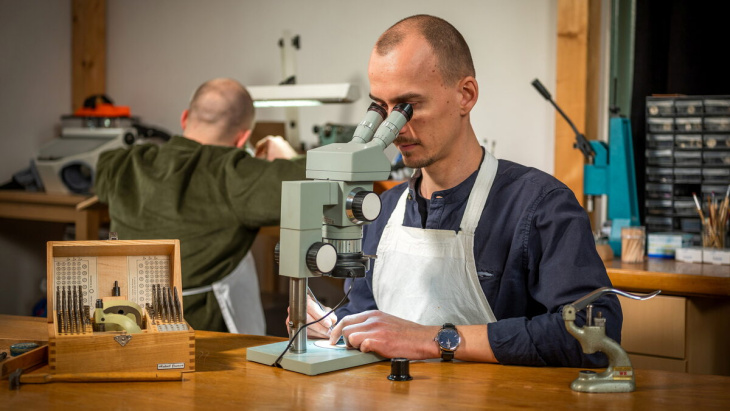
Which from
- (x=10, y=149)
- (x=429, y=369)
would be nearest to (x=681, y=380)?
(x=429, y=369)

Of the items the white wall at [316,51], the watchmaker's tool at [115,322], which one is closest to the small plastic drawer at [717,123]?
the white wall at [316,51]

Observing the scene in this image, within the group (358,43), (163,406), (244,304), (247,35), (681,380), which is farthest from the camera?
(247,35)

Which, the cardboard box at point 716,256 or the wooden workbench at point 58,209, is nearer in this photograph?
the cardboard box at point 716,256

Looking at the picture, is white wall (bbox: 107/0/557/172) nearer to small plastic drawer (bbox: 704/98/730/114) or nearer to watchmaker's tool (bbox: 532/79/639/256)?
watchmaker's tool (bbox: 532/79/639/256)

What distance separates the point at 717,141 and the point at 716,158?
6 cm

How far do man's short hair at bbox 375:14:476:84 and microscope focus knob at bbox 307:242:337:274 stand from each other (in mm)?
514

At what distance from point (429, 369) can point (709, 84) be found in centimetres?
208

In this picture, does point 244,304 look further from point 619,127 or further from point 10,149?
point 10,149

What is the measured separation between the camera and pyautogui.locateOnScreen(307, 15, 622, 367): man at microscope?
1.53 m

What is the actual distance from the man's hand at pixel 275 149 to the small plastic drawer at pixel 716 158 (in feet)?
5.09

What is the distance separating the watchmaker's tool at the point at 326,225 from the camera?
1343 millimetres

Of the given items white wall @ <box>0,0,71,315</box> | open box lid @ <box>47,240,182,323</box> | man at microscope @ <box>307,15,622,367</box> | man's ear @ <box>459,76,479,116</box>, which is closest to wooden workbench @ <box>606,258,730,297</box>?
man at microscope @ <box>307,15,622,367</box>

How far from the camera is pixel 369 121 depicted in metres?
1.45

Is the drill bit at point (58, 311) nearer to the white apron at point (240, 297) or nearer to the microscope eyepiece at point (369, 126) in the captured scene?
the microscope eyepiece at point (369, 126)
